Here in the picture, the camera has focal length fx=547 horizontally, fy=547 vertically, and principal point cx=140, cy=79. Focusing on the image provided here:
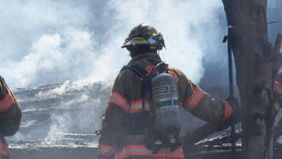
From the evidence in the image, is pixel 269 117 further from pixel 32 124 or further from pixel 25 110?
pixel 25 110

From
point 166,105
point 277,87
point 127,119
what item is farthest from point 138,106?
point 277,87

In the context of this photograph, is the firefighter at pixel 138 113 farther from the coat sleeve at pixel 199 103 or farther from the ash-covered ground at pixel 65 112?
the ash-covered ground at pixel 65 112

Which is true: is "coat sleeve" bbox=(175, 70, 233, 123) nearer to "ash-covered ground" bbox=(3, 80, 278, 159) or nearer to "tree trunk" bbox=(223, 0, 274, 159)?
"tree trunk" bbox=(223, 0, 274, 159)

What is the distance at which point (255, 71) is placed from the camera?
5.29m

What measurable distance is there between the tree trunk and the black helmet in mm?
750

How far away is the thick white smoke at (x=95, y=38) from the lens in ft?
70.2

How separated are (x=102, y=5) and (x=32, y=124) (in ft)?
55.7

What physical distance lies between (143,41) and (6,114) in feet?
4.76

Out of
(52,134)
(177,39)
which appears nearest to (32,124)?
(52,134)

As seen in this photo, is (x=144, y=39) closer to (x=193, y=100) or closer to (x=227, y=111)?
(x=193, y=100)

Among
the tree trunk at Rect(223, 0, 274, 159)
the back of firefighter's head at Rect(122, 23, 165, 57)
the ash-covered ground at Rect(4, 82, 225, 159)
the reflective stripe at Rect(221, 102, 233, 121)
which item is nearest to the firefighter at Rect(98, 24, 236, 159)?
the back of firefighter's head at Rect(122, 23, 165, 57)

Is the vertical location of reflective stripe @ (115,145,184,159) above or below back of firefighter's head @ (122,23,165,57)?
below

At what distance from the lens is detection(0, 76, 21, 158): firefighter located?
16.4 ft

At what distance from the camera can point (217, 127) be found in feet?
18.5
